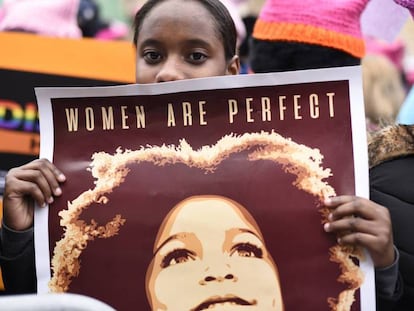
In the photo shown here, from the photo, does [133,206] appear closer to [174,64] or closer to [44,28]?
[174,64]

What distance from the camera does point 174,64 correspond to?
1980mm

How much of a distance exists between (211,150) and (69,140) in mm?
290

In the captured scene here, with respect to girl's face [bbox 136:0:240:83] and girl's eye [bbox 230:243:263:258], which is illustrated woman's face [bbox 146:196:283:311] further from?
girl's face [bbox 136:0:240:83]

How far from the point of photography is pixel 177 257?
1.75 meters

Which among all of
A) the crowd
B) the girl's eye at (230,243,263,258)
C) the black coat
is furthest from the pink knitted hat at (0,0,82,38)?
the girl's eye at (230,243,263,258)

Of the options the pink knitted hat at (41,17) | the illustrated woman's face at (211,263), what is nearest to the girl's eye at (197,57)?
the illustrated woman's face at (211,263)

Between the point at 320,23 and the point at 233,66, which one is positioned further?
the point at 320,23

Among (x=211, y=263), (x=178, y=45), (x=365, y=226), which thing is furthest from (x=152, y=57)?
(x=365, y=226)

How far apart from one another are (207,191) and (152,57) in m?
0.40

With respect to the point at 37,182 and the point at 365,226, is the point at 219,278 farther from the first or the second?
the point at 37,182

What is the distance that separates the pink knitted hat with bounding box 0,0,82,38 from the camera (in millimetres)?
3611

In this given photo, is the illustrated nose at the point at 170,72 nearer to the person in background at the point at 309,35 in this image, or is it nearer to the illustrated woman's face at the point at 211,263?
the illustrated woman's face at the point at 211,263

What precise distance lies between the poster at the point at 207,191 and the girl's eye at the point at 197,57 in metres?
0.19

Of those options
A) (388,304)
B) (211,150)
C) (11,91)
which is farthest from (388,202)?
(11,91)
